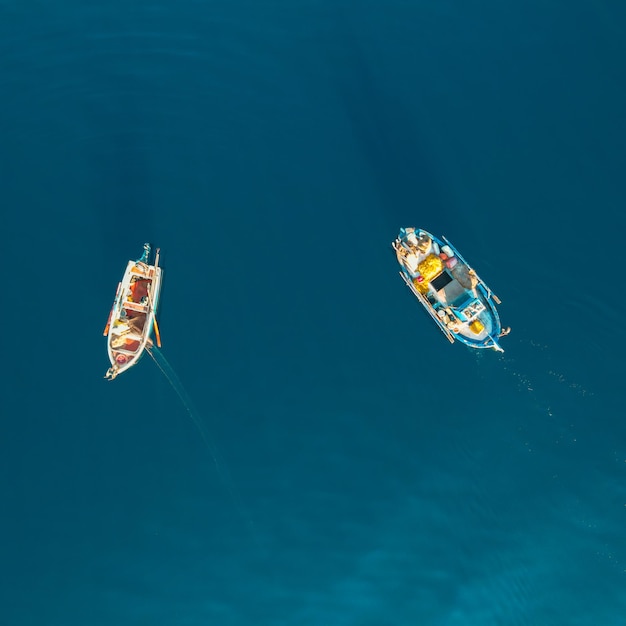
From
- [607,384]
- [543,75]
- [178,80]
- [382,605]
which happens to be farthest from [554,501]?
[178,80]

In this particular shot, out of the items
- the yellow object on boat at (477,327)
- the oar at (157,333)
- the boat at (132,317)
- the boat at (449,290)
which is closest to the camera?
the yellow object on boat at (477,327)

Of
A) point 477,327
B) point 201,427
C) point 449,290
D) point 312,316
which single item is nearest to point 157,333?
point 201,427

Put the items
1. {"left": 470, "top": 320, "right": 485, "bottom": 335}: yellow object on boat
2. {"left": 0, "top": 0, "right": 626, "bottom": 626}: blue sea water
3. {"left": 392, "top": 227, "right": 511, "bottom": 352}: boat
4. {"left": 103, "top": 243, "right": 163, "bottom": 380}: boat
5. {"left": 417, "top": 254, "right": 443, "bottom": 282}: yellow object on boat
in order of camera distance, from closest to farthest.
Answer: {"left": 0, "top": 0, "right": 626, "bottom": 626}: blue sea water, {"left": 470, "top": 320, "right": 485, "bottom": 335}: yellow object on boat, {"left": 392, "top": 227, "right": 511, "bottom": 352}: boat, {"left": 417, "top": 254, "right": 443, "bottom": 282}: yellow object on boat, {"left": 103, "top": 243, "right": 163, "bottom": 380}: boat

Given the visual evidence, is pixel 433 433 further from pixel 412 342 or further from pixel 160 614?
pixel 160 614

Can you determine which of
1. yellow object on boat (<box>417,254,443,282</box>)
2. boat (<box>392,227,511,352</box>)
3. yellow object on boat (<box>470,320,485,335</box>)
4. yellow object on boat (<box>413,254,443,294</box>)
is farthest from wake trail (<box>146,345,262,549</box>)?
yellow object on boat (<box>470,320,485,335</box>)

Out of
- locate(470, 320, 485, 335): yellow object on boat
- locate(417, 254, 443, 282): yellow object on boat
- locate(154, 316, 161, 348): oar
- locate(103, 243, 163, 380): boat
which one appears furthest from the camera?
locate(154, 316, 161, 348): oar

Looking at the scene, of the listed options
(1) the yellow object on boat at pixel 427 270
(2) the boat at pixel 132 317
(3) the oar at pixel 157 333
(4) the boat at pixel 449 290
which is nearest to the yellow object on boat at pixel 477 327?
(4) the boat at pixel 449 290

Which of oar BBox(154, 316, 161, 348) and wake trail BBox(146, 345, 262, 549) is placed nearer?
wake trail BBox(146, 345, 262, 549)

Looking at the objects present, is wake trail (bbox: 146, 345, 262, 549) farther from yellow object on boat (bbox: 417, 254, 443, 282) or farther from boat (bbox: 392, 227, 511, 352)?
yellow object on boat (bbox: 417, 254, 443, 282)

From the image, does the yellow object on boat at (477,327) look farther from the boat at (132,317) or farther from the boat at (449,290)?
the boat at (132,317)
